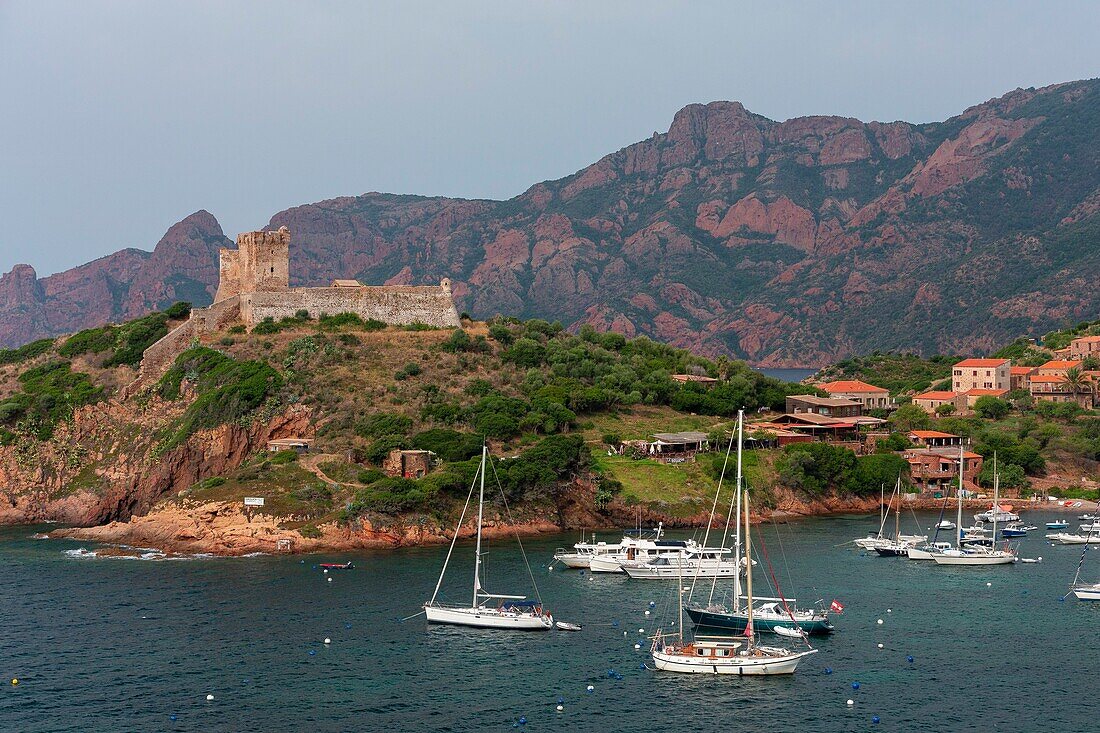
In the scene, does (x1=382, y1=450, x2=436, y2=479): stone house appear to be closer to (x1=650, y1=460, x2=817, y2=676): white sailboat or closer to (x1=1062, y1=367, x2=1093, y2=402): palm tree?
(x1=650, y1=460, x2=817, y2=676): white sailboat

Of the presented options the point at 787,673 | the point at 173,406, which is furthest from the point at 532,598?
the point at 173,406

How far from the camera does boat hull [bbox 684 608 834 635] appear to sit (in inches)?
2267

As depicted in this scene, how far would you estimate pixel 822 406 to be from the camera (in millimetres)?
117188

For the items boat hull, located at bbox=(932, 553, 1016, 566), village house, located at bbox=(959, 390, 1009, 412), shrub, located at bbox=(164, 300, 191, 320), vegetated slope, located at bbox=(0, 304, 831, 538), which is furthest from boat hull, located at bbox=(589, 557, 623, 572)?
village house, located at bbox=(959, 390, 1009, 412)

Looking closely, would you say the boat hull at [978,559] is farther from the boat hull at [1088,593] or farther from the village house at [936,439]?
the village house at [936,439]

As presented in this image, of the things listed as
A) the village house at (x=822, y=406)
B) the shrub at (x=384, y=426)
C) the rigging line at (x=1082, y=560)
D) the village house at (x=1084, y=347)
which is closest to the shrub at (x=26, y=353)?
the shrub at (x=384, y=426)

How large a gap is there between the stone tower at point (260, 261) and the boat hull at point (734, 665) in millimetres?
70823

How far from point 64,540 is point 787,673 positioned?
54744 millimetres

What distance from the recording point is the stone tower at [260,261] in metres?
113

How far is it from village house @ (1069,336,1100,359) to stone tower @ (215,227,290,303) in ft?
308

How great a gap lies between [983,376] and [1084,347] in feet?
68.7

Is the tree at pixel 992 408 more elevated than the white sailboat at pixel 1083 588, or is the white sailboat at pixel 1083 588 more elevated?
the tree at pixel 992 408

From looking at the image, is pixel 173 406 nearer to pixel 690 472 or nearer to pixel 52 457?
pixel 52 457

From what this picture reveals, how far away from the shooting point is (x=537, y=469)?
89.2 meters
